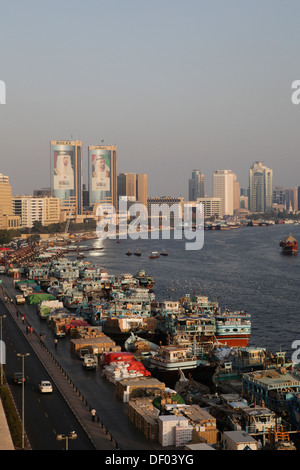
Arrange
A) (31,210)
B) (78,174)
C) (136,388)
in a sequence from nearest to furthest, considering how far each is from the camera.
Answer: (136,388) → (31,210) → (78,174)

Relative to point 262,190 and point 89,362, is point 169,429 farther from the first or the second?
point 262,190

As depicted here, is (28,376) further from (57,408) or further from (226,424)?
(226,424)

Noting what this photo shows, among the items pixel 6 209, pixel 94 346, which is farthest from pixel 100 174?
pixel 94 346

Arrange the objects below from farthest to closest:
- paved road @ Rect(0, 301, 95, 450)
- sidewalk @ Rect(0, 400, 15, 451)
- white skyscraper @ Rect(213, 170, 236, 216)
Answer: white skyscraper @ Rect(213, 170, 236, 216)
paved road @ Rect(0, 301, 95, 450)
sidewalk @ Rect(0, 400, 15, 451)

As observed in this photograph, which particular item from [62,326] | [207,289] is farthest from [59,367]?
[207,289]

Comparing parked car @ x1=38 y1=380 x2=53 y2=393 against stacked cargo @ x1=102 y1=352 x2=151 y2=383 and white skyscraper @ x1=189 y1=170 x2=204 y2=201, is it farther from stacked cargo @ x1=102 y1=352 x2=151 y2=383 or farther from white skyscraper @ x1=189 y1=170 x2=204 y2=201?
white skyscraper @ x1=189 y1=170 x2=204 y2=201

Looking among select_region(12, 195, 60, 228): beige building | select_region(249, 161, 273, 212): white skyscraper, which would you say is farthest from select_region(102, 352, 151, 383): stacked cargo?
select_region(249, 161, 273, 212): white skyscraper
